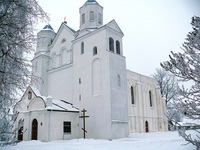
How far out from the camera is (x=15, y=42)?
5.55 metres

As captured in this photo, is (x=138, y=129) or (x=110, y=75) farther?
(x=138, y=129)

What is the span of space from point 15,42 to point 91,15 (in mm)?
23222

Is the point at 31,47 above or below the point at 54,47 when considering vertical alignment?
below

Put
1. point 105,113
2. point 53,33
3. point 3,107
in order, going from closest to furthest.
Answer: point 3,107 → point 105,113 → point 53,33

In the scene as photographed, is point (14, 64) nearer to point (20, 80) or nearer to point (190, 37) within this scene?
point (20, 80)

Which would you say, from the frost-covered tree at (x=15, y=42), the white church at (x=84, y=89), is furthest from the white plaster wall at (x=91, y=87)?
the frost-covered tree at (x=15, y=42)

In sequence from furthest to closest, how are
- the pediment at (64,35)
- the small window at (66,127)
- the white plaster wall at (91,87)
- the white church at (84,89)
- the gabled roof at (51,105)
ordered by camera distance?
the pediment at (64,35), the small window at (66,127), the white plaster wall at (91,87), the white church at (84,89), the gabled roof at (51,105)

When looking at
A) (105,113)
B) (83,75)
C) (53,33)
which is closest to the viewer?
(105,113)

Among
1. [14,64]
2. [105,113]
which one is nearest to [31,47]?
[14,64]

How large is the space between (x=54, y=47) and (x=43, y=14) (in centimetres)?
2576

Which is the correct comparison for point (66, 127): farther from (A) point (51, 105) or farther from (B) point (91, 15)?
(B) point (91, 15)

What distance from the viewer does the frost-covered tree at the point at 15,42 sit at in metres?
5.43

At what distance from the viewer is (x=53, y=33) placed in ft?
109

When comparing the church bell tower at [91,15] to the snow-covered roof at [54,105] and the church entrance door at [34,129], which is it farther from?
the church entrance door at [34,129]
